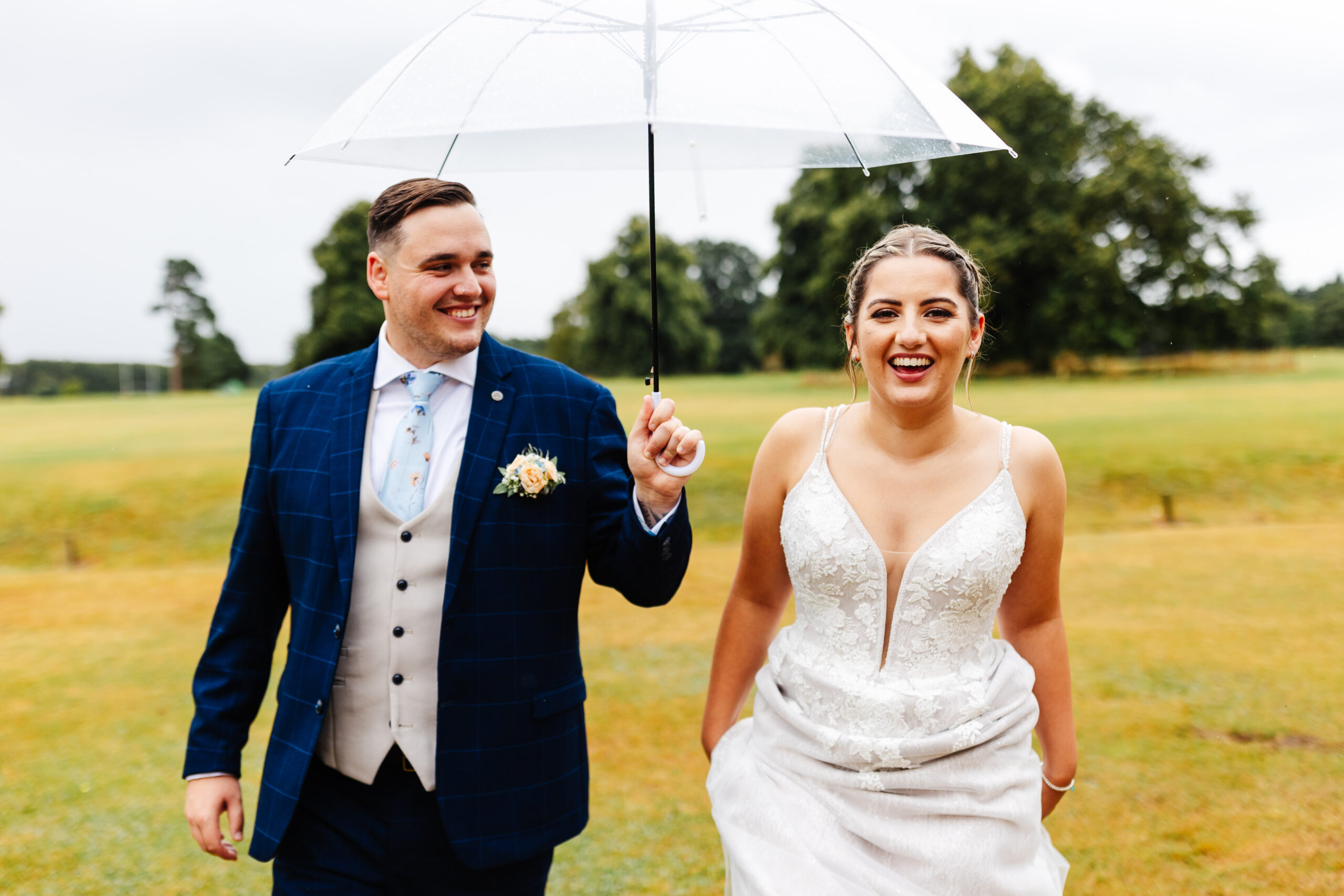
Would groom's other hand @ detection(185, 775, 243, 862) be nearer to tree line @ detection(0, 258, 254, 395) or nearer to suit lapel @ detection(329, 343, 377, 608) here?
suit lapel @ detection(329, 343, 377, 608)

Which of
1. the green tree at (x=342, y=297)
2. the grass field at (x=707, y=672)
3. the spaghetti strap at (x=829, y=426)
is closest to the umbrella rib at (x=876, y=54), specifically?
the spaghetti strap at (x=829, y=426)

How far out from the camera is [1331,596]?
9.05 metres

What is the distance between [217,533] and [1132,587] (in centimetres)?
1215

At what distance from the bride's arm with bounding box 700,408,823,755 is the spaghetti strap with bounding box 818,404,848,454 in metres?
0.02

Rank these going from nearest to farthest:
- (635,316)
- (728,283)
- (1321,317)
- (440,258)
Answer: (440,258)
(1321,317)
(635,316)
(728,283)

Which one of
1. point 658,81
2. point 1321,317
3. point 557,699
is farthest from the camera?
point 1321,317

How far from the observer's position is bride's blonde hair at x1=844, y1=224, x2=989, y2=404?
2.47 meters

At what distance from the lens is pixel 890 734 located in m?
2.43

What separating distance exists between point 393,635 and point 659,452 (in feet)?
2.62

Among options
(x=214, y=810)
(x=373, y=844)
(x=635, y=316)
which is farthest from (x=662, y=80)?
(x=635, y=316)

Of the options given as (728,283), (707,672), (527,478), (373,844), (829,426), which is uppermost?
(728,283)

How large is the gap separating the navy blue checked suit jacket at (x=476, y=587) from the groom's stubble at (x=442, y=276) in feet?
0.54

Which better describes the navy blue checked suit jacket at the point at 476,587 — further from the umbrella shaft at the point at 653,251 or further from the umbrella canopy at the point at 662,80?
the umbrella canopy at the point at 662,80

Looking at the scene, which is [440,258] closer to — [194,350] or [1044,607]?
[1044,607]
